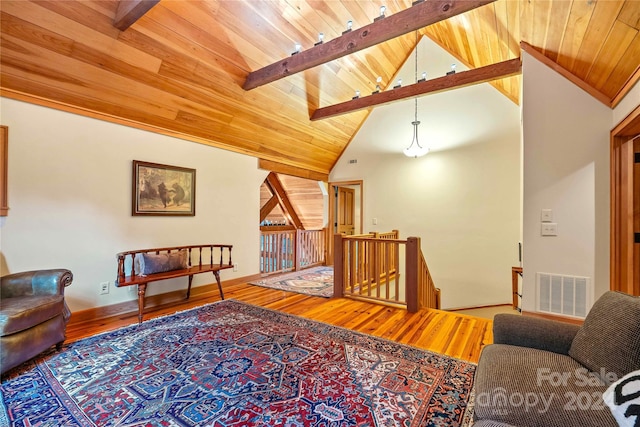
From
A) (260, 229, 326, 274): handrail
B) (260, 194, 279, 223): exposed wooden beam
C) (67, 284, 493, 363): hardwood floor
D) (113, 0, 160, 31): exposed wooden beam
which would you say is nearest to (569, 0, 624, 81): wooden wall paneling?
(67, 284, 493, 363): hardwood floor

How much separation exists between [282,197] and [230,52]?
3.94 meters

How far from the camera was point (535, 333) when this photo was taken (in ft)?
5.04

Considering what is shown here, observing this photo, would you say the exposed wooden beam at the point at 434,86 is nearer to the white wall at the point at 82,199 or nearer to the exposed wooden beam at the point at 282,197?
the exposed wooden beam at the point at 282,197

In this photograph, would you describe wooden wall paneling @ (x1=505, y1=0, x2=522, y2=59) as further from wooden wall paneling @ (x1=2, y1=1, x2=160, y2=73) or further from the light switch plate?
wooden wall paneling @ (x1=2, y1=1, x2=160, y2=73)

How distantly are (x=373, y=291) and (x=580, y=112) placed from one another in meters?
3.47

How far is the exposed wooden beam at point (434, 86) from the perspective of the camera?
3301mm

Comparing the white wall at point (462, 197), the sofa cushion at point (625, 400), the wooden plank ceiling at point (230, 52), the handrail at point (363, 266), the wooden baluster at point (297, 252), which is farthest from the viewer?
the wooden baluster at point (297, 252)

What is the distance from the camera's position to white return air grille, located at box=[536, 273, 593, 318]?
2492 millimetres

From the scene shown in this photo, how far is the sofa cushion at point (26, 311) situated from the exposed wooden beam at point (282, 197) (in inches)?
175

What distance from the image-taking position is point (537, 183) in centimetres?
268

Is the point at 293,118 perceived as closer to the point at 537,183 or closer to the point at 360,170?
the point at 360,170

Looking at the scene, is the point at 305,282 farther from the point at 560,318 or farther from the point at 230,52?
the point at 230,52

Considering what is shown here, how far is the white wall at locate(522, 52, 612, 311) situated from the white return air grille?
51 millimetres

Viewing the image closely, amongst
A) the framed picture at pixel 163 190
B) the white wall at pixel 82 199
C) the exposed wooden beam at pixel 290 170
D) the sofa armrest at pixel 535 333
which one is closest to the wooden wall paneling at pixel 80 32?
the white wall at pixel 82 199
